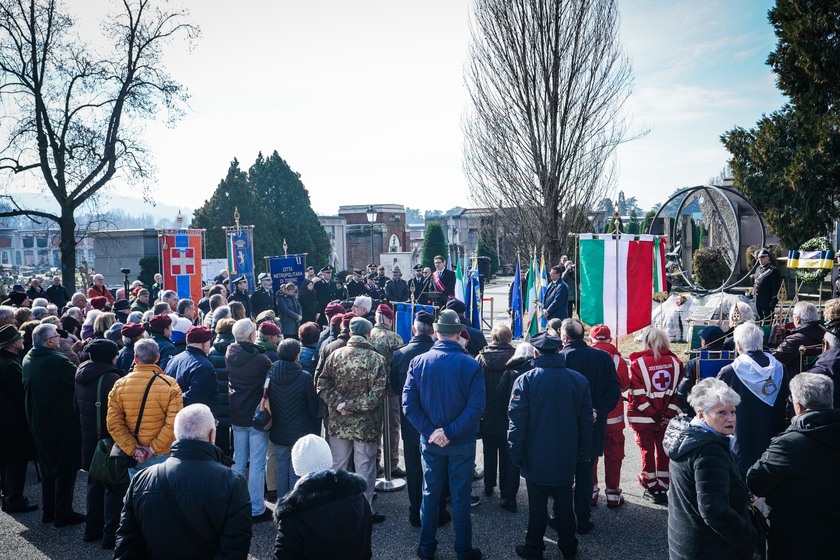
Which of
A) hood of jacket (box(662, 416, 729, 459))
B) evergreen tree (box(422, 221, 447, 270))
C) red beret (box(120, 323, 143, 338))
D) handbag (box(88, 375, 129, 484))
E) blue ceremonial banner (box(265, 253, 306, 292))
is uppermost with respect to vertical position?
evergreen tree (box(422, 221, 447, 270))

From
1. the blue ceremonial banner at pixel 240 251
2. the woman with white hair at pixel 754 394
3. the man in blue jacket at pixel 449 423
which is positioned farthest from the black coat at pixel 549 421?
the blue ceremonial banner at pixel 240 251

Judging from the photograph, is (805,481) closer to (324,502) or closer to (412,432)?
(324,502)

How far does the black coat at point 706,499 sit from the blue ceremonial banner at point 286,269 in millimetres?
13163

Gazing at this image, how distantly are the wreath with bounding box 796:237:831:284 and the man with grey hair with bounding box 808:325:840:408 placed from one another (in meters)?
11.1

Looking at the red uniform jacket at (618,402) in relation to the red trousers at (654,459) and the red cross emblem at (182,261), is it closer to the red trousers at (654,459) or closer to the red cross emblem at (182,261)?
the red trousers at (654,459)

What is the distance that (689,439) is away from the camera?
3.25 metres

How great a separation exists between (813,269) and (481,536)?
13.2m

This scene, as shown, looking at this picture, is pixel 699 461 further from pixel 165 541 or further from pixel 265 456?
pixel 265 456

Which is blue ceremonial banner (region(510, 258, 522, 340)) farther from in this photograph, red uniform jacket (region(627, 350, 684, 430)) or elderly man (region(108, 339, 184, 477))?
elderly man (region(108, 339, 184, 477))

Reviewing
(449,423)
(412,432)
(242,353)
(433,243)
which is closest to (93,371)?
(242,353)

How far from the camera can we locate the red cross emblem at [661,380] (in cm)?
573

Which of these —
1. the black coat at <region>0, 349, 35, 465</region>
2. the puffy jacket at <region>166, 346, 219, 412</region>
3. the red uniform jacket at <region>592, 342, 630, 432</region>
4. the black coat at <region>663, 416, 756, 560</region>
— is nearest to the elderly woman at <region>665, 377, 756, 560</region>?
the black coat at <region>663, 416, 756, 560</region>

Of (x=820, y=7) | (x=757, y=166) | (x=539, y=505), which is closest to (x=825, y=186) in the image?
(x=757, y=166)

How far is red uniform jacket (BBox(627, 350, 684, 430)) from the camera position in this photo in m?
5.74
